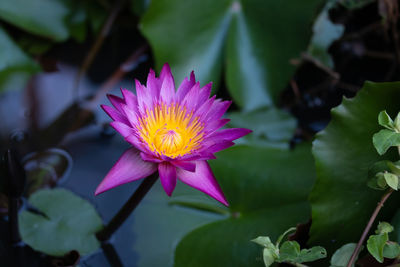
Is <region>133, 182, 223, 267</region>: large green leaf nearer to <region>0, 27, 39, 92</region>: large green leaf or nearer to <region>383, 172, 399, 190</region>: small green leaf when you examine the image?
<region>383, 172, 399, 190</region>: small green leaf

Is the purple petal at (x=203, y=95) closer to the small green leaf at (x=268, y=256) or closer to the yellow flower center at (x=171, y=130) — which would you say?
the yellow flower center at (x=171, y=130)

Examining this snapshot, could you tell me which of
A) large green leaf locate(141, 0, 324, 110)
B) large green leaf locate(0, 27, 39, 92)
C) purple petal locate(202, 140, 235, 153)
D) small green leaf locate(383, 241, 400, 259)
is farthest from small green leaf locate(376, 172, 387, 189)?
large green leaf locate(0, 27, 39, 92)

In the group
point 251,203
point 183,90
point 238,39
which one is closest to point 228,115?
point 238,39


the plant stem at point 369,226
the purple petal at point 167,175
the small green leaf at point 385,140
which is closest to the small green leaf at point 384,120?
the small green leaf at point 385,140

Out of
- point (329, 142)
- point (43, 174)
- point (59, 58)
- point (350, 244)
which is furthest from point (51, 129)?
point (350, 244)

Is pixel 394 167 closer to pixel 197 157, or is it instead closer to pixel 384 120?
pixel 384 120

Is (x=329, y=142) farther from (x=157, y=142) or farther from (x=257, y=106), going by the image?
(x=257, y=106)
